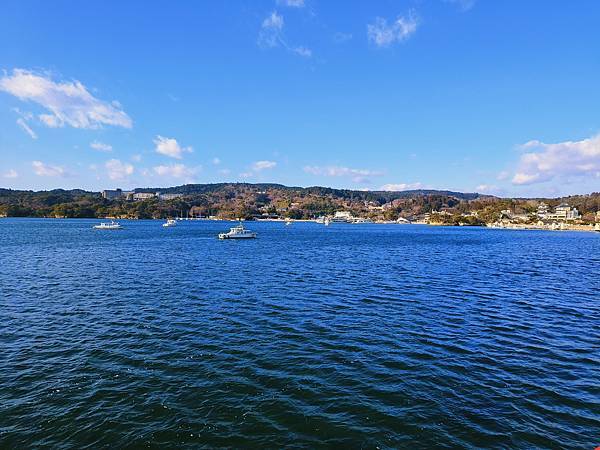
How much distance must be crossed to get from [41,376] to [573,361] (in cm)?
2539

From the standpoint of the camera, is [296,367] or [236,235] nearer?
[296,367]

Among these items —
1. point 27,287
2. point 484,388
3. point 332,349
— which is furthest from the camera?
point 27,287

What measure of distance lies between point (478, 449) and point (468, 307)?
1966cm

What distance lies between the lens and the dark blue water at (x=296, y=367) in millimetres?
12023

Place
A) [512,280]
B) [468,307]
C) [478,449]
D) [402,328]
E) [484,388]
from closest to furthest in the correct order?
[478,449] → [484,388] → [402,328] → [468,307] → [512,280]

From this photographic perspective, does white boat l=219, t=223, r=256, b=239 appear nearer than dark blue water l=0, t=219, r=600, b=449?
No

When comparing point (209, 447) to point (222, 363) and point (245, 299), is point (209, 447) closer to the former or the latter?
point (222, 363)

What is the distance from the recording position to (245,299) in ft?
101

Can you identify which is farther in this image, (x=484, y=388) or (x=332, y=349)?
(x=332, y=349)

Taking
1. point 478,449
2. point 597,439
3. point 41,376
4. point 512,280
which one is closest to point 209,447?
point 478,449

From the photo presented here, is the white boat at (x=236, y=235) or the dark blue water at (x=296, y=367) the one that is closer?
the dark blue water at (x=296, y=367)

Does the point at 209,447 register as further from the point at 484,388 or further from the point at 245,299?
the point at 245,299

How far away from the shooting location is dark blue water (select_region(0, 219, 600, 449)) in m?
12.0

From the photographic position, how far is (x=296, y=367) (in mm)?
16906
